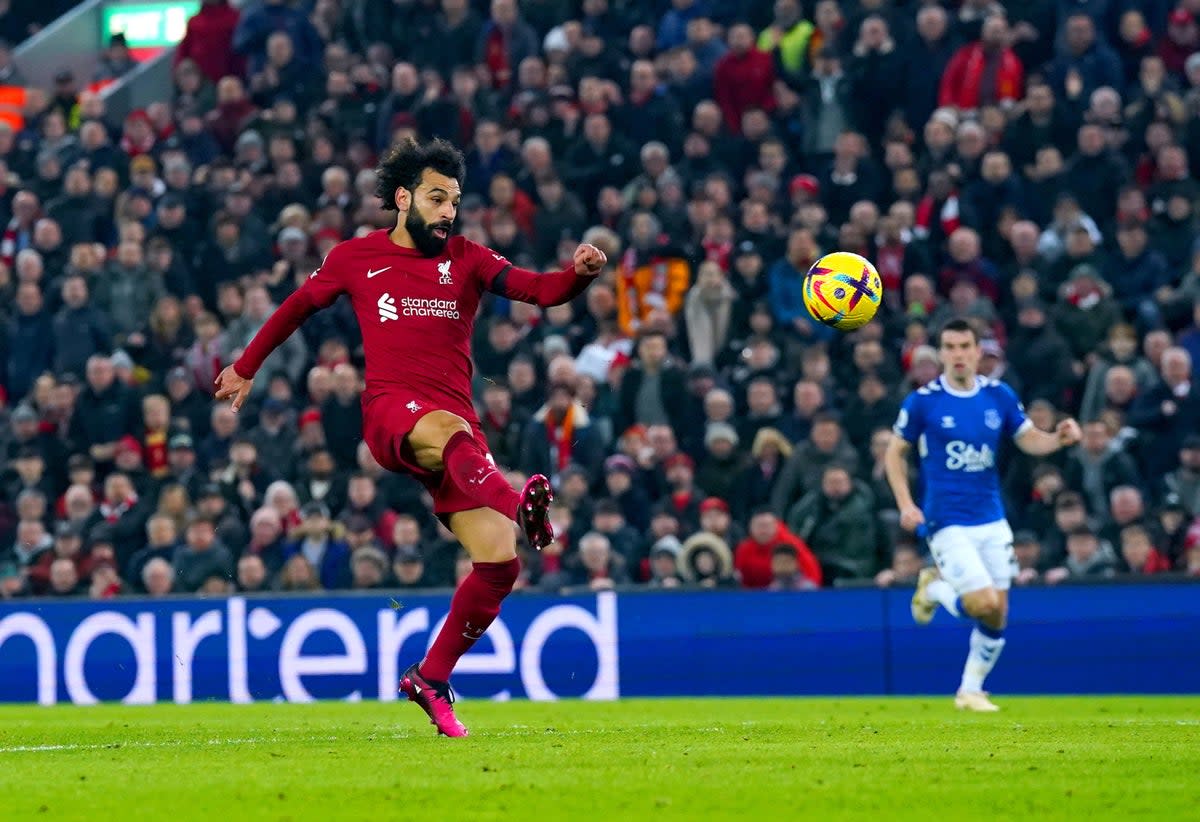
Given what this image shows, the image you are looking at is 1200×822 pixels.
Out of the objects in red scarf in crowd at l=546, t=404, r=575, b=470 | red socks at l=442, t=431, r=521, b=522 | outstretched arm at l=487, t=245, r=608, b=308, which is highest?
outstretched arm at l=487, t=245, r=608, b=308

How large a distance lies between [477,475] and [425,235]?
1215 millimetres

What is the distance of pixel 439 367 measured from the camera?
962 centimetres

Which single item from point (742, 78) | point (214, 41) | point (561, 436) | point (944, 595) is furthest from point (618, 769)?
point (214, 41)

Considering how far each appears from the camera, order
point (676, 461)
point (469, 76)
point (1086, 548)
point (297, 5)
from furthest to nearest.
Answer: point (297, 5), point (469, 76), point (676, 461), point (1086, 548)

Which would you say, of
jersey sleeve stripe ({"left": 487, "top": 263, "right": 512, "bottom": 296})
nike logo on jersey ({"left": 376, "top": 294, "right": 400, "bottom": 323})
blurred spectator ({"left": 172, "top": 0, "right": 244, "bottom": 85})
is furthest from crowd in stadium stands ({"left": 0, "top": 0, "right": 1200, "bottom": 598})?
nike logo on jersey ({"left": 376, "top": 294, "right": 400, "bottom": 323})

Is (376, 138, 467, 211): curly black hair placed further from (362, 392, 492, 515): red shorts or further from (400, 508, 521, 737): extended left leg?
(400, 508, 521, 737): extended left leg

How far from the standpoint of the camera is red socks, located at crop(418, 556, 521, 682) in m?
9.43

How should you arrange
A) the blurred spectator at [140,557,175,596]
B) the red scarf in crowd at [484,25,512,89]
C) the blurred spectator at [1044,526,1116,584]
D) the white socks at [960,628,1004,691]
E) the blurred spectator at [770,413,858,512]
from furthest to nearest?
1. the red scarf in crowd at [484,25,512,89]
2. the blurred spectator at [140,557,175,596]
3. the blurred spectator at [770,413,858,512]
4. the blurred spectator at [1044,526,1116,584]
5. the white socks at [960,628,1004,691]

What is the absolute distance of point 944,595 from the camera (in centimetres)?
1338

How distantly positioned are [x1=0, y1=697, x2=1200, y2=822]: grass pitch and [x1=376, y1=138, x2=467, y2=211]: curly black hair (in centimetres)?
250

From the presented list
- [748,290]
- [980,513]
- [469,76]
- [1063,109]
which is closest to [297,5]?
[469,76]

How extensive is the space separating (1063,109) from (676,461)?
4.56 m

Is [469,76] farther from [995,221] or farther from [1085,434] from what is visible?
[1085,434]

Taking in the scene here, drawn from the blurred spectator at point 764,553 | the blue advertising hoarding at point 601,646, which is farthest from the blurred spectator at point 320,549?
the blurred spectator at point 764,553
